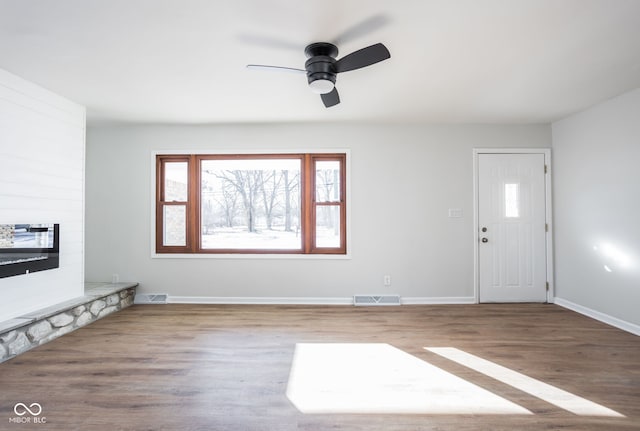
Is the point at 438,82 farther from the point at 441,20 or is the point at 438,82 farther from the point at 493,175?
the point at 493,175

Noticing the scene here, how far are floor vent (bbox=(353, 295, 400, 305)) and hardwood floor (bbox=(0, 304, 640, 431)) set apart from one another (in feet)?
0.64

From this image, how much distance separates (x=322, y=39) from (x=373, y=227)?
2.65 meters

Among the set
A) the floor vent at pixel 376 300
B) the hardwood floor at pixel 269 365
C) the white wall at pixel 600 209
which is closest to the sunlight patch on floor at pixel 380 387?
the hardwood floor at pixel 269 365

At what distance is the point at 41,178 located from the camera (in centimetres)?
325

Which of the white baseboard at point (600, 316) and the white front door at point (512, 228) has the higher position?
the white front door at point (512, 228)

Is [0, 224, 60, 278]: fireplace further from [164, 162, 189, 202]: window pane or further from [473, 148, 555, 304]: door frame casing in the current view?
[473, 148, 555, 304]: door frame casing

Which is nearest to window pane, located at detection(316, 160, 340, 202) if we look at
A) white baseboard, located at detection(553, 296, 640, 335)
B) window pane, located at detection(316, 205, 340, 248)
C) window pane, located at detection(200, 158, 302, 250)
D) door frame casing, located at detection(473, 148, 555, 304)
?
window pane, located at detection(316, 205, 340, 248)

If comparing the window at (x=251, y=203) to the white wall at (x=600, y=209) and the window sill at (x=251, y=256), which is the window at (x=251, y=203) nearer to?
the window sill at (x=251, y=256)

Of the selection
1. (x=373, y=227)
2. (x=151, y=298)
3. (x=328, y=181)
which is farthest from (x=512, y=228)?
(x=151, y=298)

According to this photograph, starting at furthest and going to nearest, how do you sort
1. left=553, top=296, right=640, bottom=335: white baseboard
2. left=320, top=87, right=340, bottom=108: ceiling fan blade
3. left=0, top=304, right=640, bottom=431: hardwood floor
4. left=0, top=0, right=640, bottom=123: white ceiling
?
left=553, top=296, right=640, bottom=335: white baseboard < left=320, top=87, right=340, bottom=108: ceiling fan blade < left=0, top=0, right=640, bottom=123: white ceiling < left=0, top=304, right=640, bottom=431: hardwood floor

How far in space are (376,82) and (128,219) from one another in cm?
382

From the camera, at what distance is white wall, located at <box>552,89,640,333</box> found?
3.31 m

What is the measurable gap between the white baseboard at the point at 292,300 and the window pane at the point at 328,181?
1.41 meters

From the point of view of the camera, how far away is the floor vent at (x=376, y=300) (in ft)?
14.2
